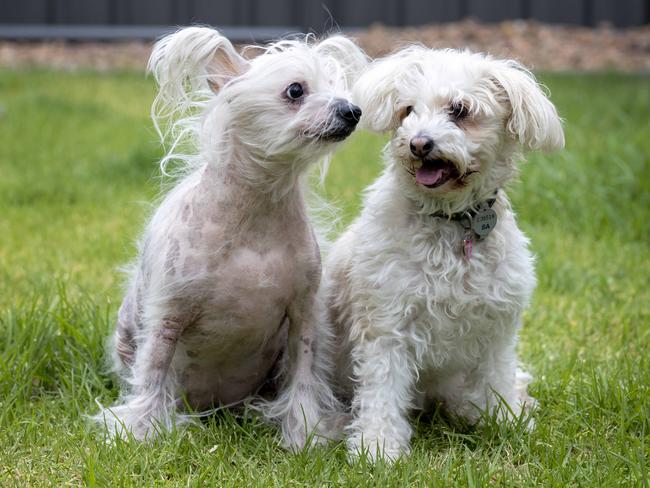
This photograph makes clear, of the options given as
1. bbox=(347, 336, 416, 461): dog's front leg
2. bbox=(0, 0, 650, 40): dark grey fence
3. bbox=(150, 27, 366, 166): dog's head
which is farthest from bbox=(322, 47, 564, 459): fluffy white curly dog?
bbox=(0, 0, 650, 40): dark grey fence

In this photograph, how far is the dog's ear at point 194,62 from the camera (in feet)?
9.85

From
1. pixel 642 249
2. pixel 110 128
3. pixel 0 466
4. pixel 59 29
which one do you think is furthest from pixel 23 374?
pixel 59 29

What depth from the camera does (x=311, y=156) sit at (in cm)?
299

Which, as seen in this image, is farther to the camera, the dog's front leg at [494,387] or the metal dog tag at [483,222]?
the dog's front leg at [494,387]

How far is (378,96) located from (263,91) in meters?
0.40

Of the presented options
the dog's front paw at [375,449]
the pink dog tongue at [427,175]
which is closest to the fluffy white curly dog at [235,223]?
the dog's front paw at [375,449]

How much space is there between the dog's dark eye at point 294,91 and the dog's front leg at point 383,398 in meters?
0.82

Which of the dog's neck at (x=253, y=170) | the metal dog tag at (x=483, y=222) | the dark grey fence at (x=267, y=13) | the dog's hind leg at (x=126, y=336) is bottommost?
the dark grey fence at (x=267, y=13)

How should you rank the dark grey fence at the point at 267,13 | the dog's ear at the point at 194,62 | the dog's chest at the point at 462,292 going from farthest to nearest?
1. the dark grey fence at the point at 267,13
2. the dog's chest at the point at 462,292
3. the dog's ear at the point at 194,62

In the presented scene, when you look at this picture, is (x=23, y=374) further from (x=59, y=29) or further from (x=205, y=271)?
(x=59, y=29)

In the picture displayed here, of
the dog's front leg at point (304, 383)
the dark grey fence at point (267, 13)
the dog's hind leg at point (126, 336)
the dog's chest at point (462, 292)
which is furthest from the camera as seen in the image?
the dark grey fence at point (267, 13)

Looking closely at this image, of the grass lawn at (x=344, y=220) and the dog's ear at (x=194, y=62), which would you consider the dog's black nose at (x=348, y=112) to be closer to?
the dog's ear at (x=194, y=62)

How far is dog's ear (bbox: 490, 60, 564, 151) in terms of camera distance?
3037 millimetres

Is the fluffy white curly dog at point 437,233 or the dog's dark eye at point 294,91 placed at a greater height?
the dog's dark eye at point 294,91
